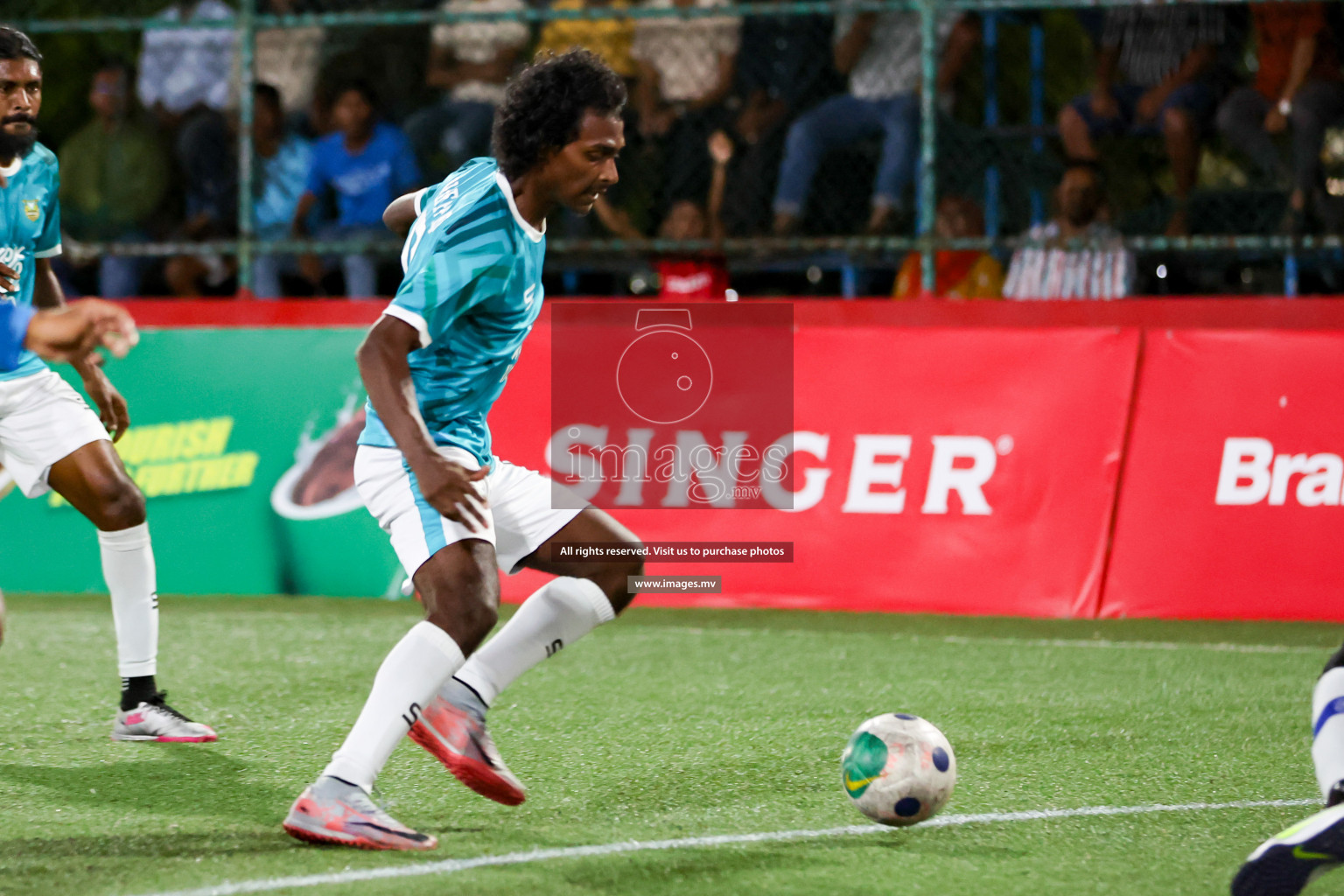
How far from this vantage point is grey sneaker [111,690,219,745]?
Answer: 5.29 meters

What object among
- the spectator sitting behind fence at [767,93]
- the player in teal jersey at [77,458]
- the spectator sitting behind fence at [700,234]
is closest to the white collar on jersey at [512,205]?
the player in teal jersey at [77,458]

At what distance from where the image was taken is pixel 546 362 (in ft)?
27.5

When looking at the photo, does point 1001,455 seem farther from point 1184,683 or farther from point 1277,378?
point 1184,683

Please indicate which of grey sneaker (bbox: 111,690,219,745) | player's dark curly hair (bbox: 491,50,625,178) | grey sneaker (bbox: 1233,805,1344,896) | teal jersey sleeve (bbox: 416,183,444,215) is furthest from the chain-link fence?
grey sneaker (bbox: 1233,805,1344,896)

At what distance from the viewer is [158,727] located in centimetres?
530

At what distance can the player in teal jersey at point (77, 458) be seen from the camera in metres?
5.42

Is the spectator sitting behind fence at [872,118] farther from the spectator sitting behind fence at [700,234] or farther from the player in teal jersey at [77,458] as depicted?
the player in teal jersey at [77,458]

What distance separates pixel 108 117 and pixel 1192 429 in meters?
7.11

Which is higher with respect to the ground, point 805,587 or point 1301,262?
point 1301,262

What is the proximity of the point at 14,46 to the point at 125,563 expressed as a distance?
5.62ft

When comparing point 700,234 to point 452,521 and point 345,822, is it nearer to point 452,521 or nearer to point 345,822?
point 452,521

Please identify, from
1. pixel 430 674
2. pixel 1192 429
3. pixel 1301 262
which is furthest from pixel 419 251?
pixel 1301 262

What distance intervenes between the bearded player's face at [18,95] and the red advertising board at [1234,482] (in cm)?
515

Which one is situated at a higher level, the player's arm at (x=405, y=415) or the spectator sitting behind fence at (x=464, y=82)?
the spectator sitting behind fence at (x=464, y=82)
